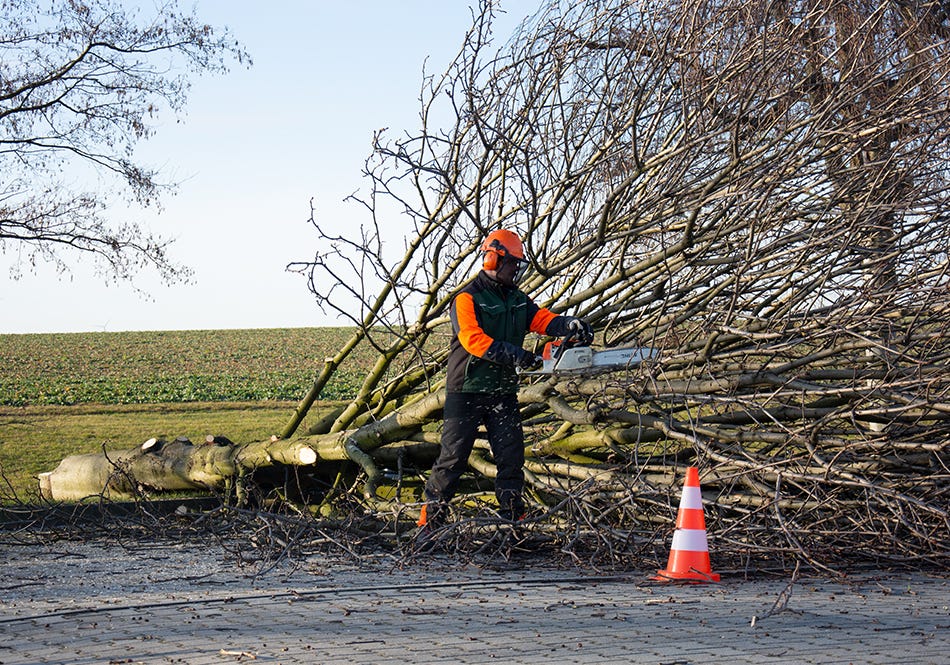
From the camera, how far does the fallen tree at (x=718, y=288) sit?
664 centimetres

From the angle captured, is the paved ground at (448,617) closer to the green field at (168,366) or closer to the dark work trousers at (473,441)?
the dark work trousers at (473,441)

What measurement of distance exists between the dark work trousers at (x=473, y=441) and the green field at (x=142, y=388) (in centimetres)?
359

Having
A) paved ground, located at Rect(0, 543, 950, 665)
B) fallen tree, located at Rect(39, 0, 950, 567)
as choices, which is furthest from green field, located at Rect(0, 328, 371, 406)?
paved ground, located at Rect(0, 543, 950, 665)

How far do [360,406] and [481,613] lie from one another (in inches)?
173

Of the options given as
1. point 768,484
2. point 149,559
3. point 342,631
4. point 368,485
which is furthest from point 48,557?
point 768,484

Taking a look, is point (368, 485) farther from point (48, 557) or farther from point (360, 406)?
point (48, 557)

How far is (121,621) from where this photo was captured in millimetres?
4773

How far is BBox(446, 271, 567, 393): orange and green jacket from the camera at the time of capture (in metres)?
6.86

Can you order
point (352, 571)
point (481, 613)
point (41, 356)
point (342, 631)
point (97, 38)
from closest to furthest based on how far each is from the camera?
point (342, 631)
point (481, 613)
point (352, 571)
point (97, 38)
point (41, 356)

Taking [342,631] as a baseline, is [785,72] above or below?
above

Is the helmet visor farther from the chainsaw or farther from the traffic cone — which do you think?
the traffic cone

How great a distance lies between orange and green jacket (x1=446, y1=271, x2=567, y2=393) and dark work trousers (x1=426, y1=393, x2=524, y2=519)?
0.11 m

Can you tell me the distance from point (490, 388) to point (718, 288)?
1.87 m

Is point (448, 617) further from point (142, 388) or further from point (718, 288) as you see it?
point (142, 388)
